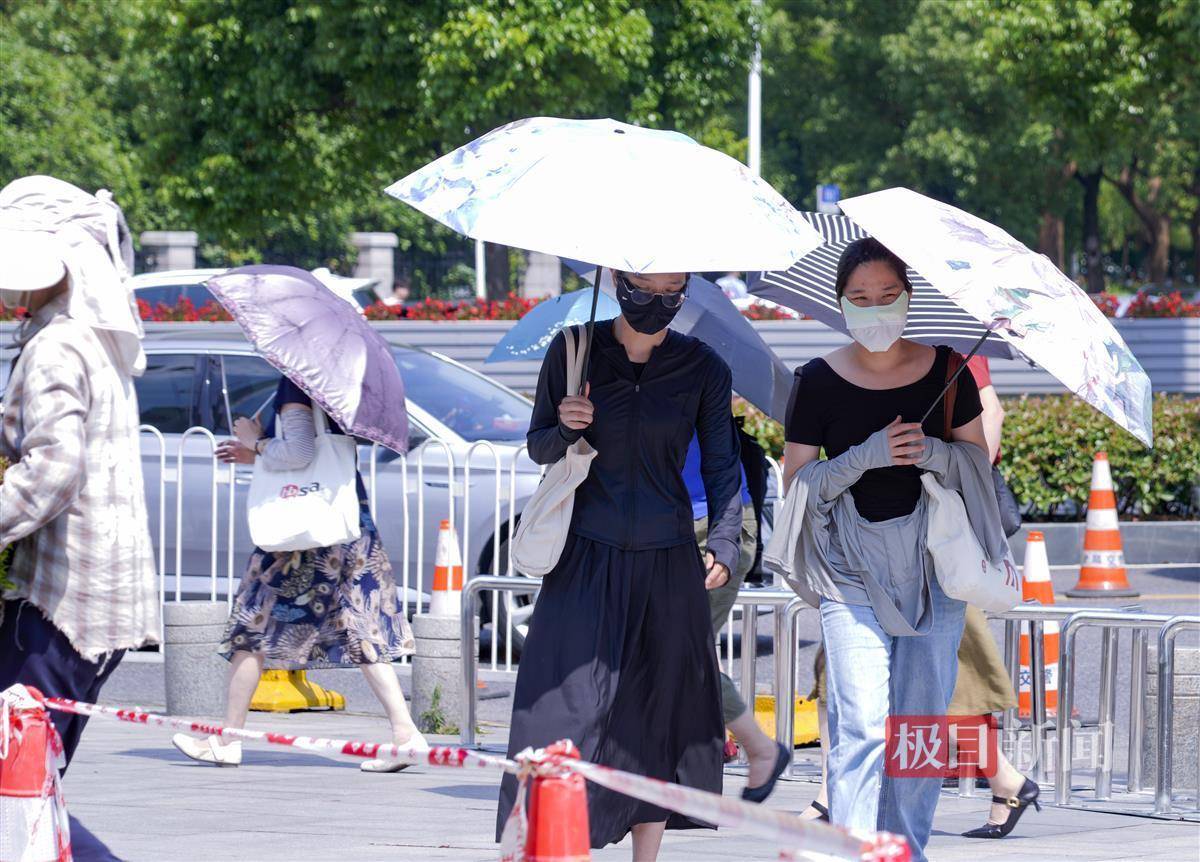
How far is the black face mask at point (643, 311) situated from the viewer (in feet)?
15.7

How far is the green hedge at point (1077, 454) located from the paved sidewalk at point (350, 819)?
642 centimetres

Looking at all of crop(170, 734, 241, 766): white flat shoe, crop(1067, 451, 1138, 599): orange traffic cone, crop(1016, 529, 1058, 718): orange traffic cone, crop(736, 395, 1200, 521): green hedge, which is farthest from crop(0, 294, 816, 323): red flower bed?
crop(170, 734, 241, 766): white flat shoe

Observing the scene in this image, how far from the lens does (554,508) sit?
15.8ft

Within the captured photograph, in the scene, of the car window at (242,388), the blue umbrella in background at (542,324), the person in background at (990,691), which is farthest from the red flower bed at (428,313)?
the person in background at (990,691)

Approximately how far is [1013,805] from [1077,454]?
25.9 ft

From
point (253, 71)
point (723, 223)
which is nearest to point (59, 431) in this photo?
point (723, 223)

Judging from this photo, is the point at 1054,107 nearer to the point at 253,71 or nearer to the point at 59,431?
the point at 253,71

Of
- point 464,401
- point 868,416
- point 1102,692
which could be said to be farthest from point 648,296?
point 464,401

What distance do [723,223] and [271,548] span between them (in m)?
3.09

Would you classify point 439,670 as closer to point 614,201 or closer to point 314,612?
point 314,612

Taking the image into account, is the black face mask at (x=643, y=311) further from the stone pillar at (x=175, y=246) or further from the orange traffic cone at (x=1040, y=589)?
the stone pillar at (x=175, y=246)

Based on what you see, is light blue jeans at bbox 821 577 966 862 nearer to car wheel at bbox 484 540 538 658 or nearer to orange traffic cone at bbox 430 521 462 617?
orange traffic cone at bbox 430 521 462 617

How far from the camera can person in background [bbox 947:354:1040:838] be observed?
6043mm

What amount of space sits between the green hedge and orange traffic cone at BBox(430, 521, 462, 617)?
532cm
